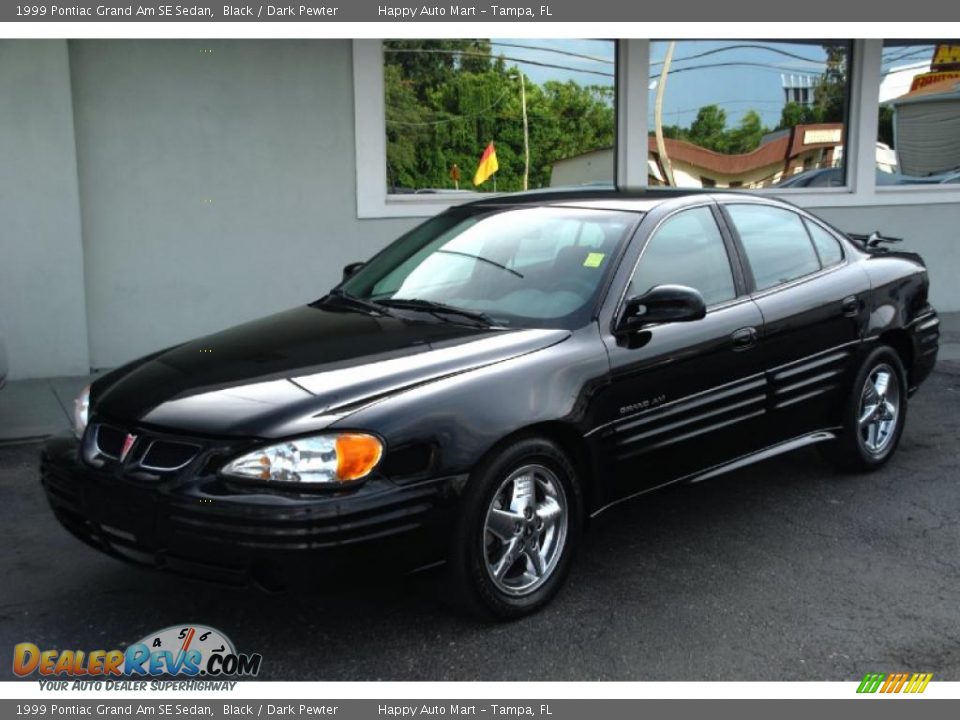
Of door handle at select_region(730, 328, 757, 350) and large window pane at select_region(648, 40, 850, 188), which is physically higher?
large window pane at select_region(648, 40, 850, 188)

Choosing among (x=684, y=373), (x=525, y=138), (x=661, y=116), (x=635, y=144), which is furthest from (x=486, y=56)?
(x=684, y=373)

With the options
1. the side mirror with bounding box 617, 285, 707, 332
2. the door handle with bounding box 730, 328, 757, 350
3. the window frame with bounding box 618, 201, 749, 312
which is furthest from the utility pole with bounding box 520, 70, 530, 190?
the side mirror with bounding box 617, 285, 707, 332

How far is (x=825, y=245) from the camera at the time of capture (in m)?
5.65

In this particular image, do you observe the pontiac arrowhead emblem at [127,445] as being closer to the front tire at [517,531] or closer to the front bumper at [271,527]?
the front bumper at [271,527]

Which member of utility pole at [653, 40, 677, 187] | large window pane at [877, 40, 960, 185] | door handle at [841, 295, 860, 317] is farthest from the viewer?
large window pane at [877, 40, 960, 185]

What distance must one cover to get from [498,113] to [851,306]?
4.82m

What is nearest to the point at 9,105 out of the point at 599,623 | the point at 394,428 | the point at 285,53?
the point at 285,53

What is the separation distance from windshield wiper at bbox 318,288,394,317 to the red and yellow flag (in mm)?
4596

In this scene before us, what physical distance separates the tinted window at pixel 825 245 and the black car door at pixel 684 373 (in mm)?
828

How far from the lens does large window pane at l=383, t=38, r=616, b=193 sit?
A: 911 cm

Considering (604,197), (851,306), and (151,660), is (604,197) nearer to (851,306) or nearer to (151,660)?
(851,306)

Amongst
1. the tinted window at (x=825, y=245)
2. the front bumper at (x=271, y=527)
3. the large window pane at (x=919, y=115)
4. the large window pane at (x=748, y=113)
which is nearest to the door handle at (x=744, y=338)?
the tinted window at (x=825, y=245)

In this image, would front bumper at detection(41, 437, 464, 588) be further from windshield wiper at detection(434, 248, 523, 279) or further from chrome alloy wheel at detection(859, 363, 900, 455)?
chrome alloy wheel at detection(859, 363, 900, 455)

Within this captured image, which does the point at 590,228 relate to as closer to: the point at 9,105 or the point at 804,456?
the point at 804,456
